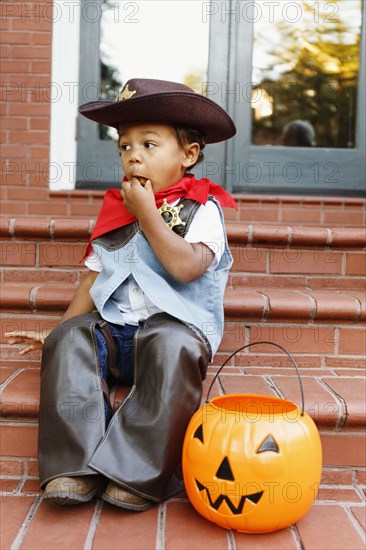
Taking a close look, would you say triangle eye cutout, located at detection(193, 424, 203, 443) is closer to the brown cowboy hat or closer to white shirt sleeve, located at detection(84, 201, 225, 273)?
white shirt sleeve, located at detection(84, 201, 225, 273)

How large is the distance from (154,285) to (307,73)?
2868mm

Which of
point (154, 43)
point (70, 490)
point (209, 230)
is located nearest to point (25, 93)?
point (154, 43)

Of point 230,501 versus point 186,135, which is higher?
point 186,135

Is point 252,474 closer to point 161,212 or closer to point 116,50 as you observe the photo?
point 161,212

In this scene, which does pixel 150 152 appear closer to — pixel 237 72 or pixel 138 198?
pixel 138 198

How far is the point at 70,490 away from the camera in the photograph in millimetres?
1514

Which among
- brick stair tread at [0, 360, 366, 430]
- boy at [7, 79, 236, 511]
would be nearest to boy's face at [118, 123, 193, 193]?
boy at [7, 79, 236, 511]

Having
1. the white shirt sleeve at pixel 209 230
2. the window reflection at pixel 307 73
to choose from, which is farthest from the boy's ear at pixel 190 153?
the window reflection at pixel 307 73

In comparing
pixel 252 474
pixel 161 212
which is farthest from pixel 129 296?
pixel 252 474

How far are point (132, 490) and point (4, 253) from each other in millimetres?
1555

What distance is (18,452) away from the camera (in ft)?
6.03

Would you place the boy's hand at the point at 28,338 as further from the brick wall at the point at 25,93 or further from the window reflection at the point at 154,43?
the window reflection at the point at 154,43

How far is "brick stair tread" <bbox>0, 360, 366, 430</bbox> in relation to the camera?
5.93 feet

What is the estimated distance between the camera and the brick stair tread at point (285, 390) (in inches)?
71.2
